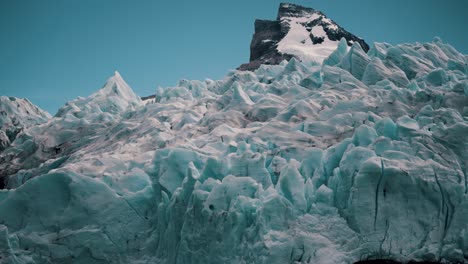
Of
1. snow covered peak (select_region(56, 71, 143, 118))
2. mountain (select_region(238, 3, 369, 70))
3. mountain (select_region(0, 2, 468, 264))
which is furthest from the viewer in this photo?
mountain (select_region(238, 3, 369, 70))

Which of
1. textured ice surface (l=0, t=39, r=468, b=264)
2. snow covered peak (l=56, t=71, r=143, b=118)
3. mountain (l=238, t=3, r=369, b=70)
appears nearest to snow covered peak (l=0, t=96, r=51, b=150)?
snow covered peak (l=56, t=71, r=143, b=118)

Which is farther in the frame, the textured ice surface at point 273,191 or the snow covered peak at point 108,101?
the snow covered peak at point 108,101

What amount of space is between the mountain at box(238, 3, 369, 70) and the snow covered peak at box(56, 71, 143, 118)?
16806 mm

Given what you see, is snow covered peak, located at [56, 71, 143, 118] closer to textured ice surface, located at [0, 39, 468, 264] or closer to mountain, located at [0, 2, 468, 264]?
mountain, located at [0, 2, 468, 264]

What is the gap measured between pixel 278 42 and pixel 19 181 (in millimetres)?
34308

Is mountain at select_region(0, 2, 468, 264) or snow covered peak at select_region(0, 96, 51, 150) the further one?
snow covered peak at select_region(0, 96, 51, 150)

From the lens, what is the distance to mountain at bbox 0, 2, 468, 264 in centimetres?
1030

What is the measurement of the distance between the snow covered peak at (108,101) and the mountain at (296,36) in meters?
16.8

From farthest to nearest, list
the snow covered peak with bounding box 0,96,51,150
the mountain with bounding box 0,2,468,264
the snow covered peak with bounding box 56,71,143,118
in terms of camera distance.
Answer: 1. the snow covered peak with bounding box 0,96,51,150
2. the snow covered peak with bounding box 56,71,143,118
3. the mountain with bounding box 0,2,468,264

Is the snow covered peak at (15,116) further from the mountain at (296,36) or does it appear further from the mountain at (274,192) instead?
the mountain at (296,36)

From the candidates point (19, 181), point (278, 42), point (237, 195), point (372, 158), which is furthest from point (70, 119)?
point (278, 42)

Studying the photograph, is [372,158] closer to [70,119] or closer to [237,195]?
[237,195]

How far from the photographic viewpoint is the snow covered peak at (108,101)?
23516 mm

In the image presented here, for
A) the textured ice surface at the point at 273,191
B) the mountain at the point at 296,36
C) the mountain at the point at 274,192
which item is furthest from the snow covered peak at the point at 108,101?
the mountain at the point at 296,36
